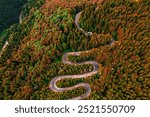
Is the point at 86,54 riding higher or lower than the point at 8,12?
lower

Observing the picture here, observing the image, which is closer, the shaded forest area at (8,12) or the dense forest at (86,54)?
the dense forest at (86,54)

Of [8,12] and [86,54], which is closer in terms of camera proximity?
[86,54]

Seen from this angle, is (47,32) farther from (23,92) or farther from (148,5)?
(148,5)

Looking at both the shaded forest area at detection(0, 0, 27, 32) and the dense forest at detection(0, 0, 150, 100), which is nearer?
the dense forest at detection(0, 0, 150, 100)

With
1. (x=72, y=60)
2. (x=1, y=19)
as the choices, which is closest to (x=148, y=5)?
(x=72, y=60)
